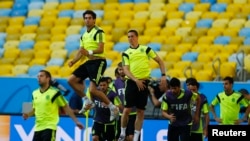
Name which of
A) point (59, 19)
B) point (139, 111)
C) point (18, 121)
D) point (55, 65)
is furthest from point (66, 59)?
point (139, 111)

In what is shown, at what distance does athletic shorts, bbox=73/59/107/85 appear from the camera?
1933 centimetres

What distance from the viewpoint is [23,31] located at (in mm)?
33062

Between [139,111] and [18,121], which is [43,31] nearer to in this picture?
[18,121]

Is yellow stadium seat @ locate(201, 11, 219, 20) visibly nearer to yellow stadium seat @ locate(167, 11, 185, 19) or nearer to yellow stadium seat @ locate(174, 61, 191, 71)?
yellow stadium seat @ locate(167, 11, 185, 19)

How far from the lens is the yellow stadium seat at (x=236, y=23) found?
28906 mm

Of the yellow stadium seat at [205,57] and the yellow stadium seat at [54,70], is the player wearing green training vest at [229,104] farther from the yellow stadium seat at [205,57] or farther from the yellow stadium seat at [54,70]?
the yellow stadium seat at [54,70]

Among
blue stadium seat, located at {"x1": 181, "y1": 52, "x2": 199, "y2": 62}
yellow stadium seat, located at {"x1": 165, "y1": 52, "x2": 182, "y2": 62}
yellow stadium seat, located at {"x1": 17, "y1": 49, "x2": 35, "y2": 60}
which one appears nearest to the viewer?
blue stadium seat, located at {"x1": 181, "y1": 52, "x2": 199, "y2": 62}

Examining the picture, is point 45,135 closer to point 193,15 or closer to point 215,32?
point 215,32

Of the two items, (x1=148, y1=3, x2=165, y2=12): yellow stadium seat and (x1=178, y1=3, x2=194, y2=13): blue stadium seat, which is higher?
(x1=148, y1=3, x2=165, y2=12): yellow stadium seat

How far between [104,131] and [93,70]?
8.81ft

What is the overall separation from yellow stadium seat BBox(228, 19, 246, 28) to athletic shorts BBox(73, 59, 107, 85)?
1019 cm

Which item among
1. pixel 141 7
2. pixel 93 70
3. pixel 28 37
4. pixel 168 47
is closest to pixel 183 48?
pixel 168 47

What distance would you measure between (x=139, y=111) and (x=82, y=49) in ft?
6.25

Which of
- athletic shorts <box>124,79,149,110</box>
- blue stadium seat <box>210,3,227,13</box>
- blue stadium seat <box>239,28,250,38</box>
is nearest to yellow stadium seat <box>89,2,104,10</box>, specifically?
blue stadium seat <box>210,3,227,13</box>
